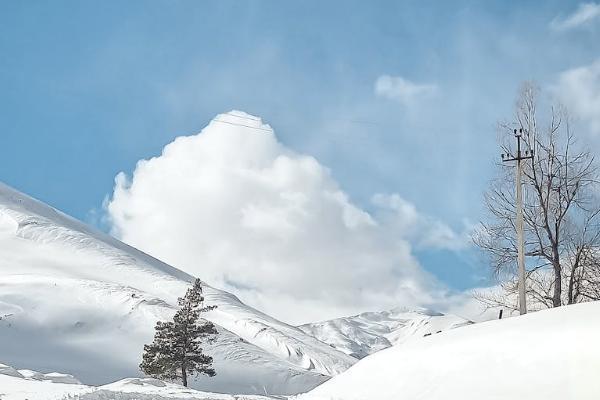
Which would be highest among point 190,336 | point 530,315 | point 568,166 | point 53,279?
point 53,279

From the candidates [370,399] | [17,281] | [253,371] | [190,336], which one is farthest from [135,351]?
[370,399]

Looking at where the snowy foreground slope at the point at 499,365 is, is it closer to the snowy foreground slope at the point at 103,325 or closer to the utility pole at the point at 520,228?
the utility pole at the point at 520,228

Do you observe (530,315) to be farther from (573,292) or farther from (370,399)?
(573,292)

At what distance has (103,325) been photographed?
7206 centimetres

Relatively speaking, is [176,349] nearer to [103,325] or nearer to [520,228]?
[520,228]

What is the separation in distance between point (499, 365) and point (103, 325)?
214 feet

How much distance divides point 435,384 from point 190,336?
104 ft

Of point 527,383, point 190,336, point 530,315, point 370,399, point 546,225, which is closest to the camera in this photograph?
point 527,383

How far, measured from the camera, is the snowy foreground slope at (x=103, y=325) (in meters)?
62.8

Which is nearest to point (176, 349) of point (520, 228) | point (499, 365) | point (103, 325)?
point (520, 228)

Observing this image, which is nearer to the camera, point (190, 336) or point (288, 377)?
point (190, 336)

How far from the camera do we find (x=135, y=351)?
6738 cm

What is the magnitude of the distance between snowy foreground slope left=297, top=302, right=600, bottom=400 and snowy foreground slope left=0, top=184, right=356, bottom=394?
46.6 meters

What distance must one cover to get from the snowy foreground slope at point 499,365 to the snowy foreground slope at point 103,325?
46.6 meters
